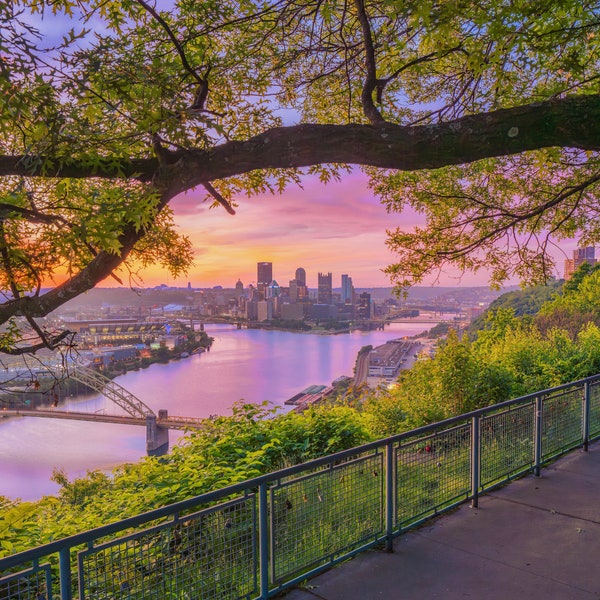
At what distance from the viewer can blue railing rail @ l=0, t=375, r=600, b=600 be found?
274 cm

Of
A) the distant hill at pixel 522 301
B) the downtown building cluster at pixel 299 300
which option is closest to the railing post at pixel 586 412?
the distant hill at pixel 522 301

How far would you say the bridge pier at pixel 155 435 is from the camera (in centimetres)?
3799

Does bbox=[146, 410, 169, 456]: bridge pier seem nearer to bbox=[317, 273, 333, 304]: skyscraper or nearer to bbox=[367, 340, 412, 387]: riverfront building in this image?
bbox=[367, 340, 412, 387]: riverfront building

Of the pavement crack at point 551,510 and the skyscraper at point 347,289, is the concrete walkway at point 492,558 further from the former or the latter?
the skyscraper at point 347,289

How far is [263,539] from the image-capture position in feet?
11.3

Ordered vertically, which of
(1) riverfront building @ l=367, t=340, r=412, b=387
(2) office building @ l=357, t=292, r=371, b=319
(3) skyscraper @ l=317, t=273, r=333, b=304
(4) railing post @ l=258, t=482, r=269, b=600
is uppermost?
(3) skyscraper @ l=317, t=273, r=333, b=304

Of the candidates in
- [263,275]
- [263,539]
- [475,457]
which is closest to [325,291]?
[263,275]

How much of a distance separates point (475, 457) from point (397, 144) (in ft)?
10.3

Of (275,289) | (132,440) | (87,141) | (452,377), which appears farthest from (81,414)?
(87,141)

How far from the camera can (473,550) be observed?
4.04 metres

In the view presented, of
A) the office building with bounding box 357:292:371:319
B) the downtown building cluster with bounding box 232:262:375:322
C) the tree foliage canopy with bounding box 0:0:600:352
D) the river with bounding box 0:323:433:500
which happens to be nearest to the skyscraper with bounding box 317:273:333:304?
the downtown building cluster with bounding box 232:262:375:322

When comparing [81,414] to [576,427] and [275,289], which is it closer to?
[275,289]

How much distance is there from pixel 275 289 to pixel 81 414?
1994cm

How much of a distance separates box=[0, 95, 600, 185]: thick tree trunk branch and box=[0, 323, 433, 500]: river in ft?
99.3
